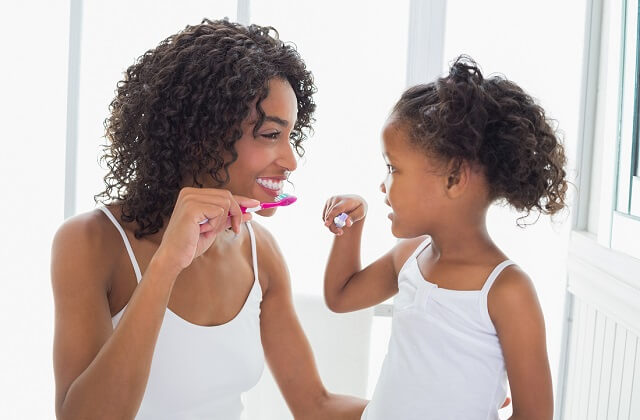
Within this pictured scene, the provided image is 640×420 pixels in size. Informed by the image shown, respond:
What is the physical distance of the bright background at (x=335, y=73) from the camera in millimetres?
1912

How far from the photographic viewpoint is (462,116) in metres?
1.12

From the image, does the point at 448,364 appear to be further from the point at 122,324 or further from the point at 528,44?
the point at 528,44

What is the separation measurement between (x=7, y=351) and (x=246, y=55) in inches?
63.5

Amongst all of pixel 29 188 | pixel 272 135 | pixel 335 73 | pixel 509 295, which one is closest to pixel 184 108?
pixel 272 135

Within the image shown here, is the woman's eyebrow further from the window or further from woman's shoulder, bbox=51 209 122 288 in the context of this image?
the window

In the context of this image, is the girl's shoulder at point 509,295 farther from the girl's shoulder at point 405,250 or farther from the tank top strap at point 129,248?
the tank top strap at point 129,248

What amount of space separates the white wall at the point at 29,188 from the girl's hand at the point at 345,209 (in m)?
1.24

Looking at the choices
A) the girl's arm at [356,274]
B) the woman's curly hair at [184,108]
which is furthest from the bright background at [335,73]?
the woman's curly hair at [184,108]

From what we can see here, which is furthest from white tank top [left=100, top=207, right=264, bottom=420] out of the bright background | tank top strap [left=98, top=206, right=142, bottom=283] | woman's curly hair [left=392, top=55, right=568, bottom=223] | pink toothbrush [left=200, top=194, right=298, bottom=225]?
the bright background

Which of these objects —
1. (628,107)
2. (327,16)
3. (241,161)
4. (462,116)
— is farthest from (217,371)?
(327,16)

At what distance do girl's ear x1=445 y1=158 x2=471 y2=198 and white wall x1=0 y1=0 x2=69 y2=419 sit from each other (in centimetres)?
146

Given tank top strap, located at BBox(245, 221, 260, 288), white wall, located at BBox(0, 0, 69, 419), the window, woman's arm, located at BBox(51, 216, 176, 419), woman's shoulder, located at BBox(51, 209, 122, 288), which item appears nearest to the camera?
woman's arm, located at BBox(51, 216, 176, 419)

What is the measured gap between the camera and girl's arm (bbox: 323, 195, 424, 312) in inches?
52.5

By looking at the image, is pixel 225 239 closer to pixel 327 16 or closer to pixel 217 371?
pixel 217 371
